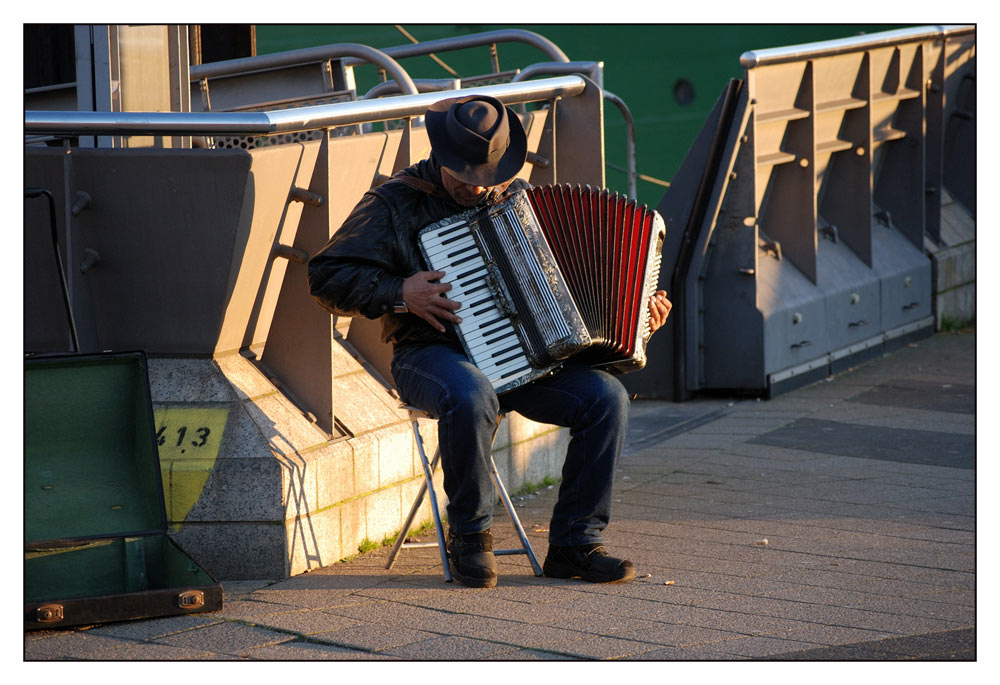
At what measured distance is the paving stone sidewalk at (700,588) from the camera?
371 centimetres

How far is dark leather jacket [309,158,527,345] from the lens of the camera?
422 centimetres

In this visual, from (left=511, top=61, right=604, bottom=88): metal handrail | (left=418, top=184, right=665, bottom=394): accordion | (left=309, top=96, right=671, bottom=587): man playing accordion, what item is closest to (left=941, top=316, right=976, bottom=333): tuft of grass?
(left=511, top=61, right=604, bottom=88): metal handrail

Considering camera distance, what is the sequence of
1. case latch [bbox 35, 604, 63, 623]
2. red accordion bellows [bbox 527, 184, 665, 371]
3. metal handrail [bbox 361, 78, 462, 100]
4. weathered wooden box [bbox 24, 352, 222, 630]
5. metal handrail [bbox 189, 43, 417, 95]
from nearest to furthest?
case latch [bbox 35, 604, 63, 623] < weathered wooden box [bbox 24, 352, 222, 630] < red accordion bellows [bbox 527, 184, 665, 371] < metal handrail [bbox 361, 78, 462, 100] < metal handrail [bbox 189, 43, 417, 95]

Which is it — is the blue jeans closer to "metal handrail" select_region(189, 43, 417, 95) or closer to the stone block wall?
the stone block wall

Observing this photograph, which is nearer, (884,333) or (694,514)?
(694,514)

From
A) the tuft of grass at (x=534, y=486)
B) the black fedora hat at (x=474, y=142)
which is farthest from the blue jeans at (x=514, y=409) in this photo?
the tuft of grass at (x=534, y=486)

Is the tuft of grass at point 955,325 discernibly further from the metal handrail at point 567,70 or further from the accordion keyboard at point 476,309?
the accordion keyboard at point 476,309

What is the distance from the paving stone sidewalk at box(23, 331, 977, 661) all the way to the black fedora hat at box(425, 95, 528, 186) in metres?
1.41

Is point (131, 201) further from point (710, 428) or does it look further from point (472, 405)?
point (710, 428)

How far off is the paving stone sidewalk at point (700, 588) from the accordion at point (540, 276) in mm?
819

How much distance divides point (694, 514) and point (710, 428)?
1794 mm

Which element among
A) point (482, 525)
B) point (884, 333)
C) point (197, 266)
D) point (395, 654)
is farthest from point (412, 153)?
point (884, 333)

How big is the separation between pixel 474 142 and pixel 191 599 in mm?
1741

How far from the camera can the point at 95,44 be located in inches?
189
